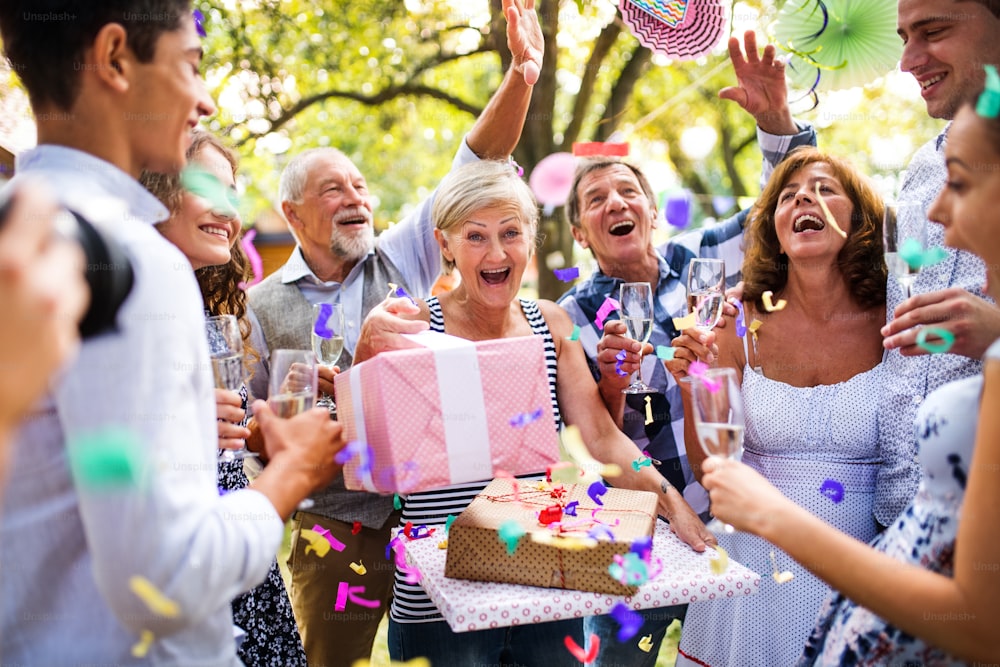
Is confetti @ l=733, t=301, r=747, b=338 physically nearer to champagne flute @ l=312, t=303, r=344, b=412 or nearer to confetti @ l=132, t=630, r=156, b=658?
champagne flute @ l=312, t=303, r=344, b=412

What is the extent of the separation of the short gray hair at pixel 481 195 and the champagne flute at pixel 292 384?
3.39 ft

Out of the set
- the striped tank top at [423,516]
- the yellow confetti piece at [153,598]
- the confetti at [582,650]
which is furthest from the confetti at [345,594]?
the yellow confetti piece at [153,598]

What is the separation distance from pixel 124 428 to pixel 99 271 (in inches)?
9.9

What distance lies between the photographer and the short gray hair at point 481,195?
2.77 meters

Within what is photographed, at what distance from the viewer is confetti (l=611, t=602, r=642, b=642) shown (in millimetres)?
1916

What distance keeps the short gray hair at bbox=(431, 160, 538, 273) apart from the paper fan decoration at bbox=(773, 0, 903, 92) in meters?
1.38

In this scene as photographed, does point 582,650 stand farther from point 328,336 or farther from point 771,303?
point 771,303

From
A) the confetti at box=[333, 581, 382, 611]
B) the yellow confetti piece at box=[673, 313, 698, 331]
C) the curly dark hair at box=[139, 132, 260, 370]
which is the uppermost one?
the curly dark hair at box=[139, 132, 260, 370]

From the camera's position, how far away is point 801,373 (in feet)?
8.89

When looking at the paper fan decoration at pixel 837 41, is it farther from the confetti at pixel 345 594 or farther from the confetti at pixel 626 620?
the confetti at pixel 345 594

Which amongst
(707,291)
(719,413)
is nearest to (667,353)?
(707,291)

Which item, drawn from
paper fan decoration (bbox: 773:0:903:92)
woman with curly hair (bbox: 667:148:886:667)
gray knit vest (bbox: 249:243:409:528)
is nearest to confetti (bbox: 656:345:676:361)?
woman with curly hair (bbox: 667:148:886:667)

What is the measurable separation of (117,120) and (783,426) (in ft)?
7.12

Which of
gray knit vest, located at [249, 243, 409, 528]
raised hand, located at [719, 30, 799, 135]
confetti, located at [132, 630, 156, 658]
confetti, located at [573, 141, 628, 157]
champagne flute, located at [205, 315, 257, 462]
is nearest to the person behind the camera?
confetti, located at [132, 630, 156, 658]
